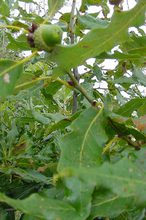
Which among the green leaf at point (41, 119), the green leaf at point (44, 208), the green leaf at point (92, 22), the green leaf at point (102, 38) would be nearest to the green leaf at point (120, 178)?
the green leaf at point (44, 208)

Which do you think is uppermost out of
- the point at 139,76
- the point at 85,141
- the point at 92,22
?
the point at 92,22

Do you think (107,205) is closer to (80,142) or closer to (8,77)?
(80,142)

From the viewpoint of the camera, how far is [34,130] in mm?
1618

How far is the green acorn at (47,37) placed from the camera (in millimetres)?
839

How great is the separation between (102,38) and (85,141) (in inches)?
8.4

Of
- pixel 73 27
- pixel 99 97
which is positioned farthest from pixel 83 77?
pixel 73 27

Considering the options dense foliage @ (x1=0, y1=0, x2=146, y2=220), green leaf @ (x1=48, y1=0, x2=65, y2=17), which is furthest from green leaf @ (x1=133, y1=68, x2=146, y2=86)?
green leaf @ (x1=48, y1=0, x2=65, y2=17)

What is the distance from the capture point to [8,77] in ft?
2.94

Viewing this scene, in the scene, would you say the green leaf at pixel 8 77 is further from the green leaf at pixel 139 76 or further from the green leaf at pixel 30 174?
the green leaf at pixel 139 76

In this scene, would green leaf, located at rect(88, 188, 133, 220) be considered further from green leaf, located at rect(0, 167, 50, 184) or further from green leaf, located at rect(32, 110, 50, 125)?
green leaf, located at rect(32, 110, 50, 125)

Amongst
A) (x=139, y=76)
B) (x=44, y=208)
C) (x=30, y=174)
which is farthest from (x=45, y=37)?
(x=139, y=76)

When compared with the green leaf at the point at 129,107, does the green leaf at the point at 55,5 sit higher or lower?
higher

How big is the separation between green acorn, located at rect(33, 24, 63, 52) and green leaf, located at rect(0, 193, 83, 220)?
0.30m

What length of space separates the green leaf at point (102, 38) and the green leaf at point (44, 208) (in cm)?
27
